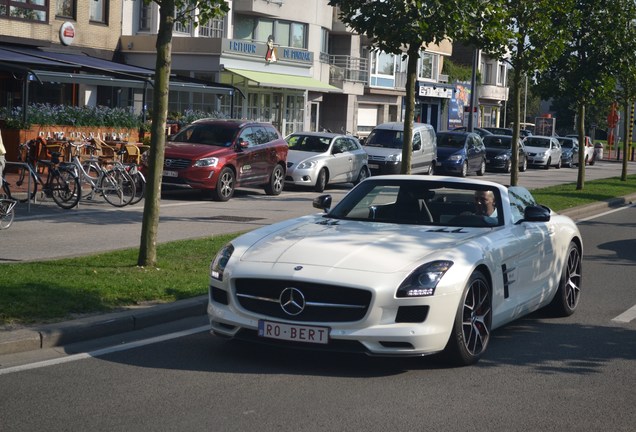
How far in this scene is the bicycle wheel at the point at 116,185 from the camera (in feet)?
64.6

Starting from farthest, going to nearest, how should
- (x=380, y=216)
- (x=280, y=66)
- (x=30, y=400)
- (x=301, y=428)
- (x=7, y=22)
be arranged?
(x=280, y=66)
(x=7, y=22)
(x=380, y=216)
(x=30, y=400)
(x=301, y=428)

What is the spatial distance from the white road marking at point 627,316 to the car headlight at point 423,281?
3.37 m

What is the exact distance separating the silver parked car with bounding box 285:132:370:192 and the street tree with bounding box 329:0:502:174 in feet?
29.5

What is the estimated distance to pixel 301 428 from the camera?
19.9ft

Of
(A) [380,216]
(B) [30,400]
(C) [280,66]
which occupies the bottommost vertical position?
(B) [30,400]

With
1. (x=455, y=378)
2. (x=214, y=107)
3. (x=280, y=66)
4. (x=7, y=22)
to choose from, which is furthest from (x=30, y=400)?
(x=280, y=66)

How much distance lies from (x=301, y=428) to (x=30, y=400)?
1764mm

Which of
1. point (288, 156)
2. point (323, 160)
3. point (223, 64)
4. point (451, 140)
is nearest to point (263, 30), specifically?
point (223, 64)

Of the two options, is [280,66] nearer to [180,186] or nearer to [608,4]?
[608,4]

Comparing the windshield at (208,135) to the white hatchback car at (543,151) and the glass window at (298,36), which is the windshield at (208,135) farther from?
the white hatchback car at (543,151)

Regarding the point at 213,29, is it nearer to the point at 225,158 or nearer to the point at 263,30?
the point at 263,30

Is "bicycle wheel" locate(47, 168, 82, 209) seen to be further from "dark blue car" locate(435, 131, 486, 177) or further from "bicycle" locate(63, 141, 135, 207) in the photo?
"dark blue car" locate(435, 131, 486, 177)

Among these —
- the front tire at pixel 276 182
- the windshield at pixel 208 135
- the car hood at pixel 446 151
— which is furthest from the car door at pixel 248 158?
the car hood at pixel 446 151

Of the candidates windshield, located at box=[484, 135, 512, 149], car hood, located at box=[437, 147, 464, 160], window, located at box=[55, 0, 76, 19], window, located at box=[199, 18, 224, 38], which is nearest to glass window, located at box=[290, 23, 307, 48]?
window, located at box=[199, 18, 224, 38]
